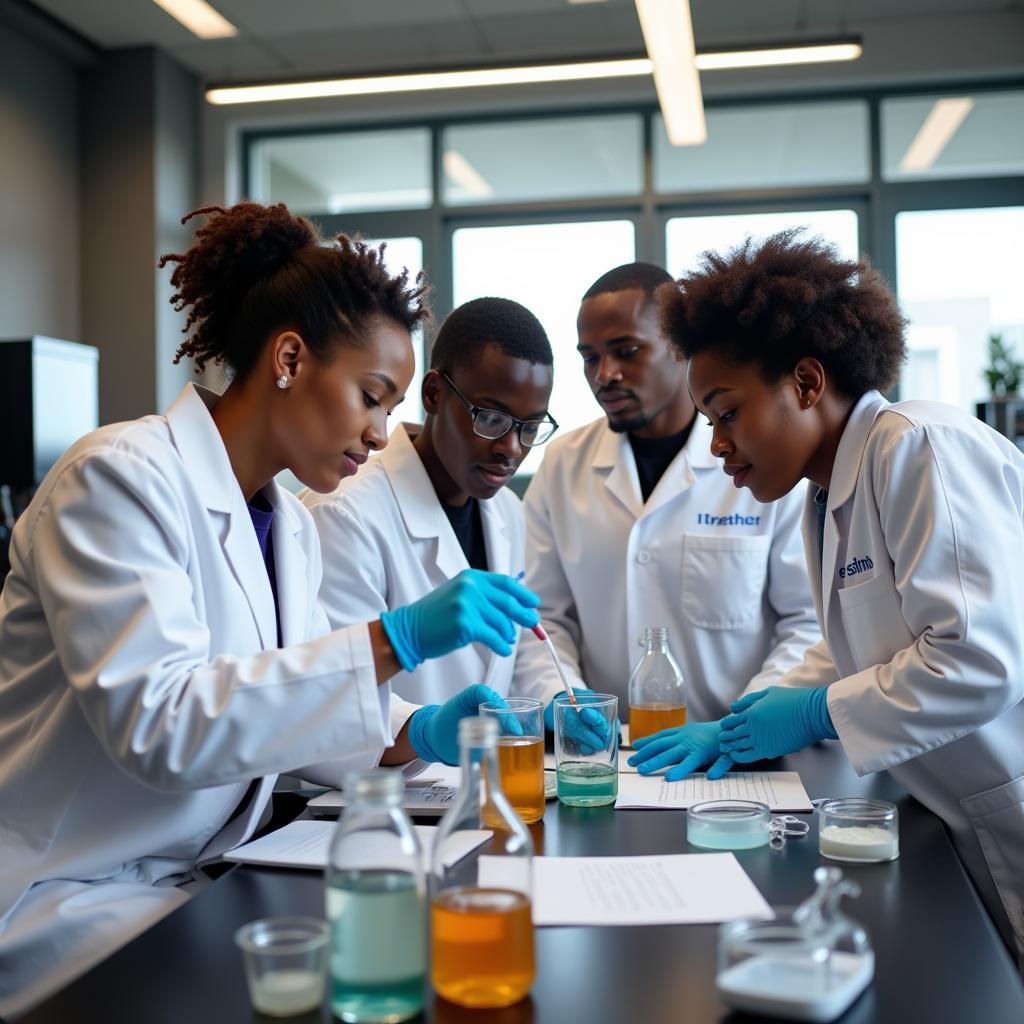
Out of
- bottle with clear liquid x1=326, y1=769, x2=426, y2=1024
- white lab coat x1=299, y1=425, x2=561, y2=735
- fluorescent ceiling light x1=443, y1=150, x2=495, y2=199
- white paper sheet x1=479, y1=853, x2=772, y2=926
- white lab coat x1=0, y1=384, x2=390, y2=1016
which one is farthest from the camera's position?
fluorescent ceiling light x1=443, y1=150, x2=495, y2=199

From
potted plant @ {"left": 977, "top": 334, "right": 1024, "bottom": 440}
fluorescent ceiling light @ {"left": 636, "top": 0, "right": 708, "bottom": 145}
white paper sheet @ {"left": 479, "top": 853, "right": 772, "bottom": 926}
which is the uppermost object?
fluorescent ceiling light @ {"left": 636, "top": 0, "right": 708, "bottom": 145}

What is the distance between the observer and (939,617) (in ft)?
4.60

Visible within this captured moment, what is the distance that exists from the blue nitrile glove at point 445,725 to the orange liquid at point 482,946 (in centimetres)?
65

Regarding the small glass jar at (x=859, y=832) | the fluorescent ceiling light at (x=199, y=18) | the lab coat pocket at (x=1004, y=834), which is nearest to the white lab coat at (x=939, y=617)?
the lab coat pocket at (x=1004, y=834)

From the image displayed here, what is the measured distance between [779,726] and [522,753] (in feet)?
1.45

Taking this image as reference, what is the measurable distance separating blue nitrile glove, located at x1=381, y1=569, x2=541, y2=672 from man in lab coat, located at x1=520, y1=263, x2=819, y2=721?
0.88m

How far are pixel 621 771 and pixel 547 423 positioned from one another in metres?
0.77

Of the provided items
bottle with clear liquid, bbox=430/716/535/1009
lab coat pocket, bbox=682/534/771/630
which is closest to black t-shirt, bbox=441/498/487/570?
lab coat pocket, bbox=682/534/771/630

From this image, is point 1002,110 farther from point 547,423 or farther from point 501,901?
point 501,901

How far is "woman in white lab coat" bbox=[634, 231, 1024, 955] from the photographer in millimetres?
1397

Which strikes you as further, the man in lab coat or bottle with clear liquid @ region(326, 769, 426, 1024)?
the man in lab coat

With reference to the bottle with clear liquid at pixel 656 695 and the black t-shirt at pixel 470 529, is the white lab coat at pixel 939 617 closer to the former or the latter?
the bottle with clear liquid at pixel 656 695

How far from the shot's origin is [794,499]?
7.77 feet

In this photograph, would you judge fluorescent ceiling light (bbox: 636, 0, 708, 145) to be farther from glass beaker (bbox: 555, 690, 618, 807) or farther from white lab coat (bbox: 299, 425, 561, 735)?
glass beaker (bbox: 555, 690, 618, 807)
